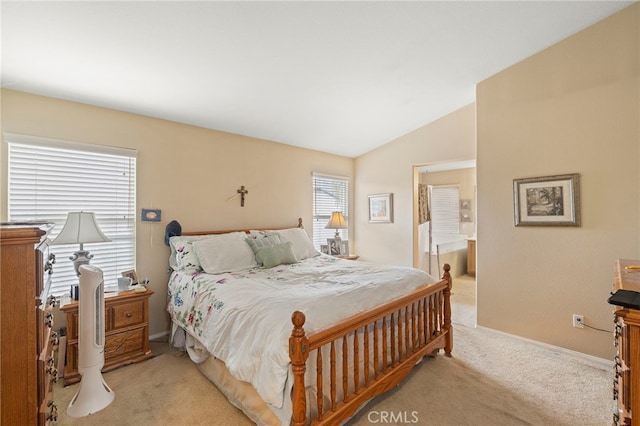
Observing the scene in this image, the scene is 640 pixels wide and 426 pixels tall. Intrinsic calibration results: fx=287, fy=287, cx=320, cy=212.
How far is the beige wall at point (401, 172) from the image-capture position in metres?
3.95

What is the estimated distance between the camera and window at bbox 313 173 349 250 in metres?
4.77

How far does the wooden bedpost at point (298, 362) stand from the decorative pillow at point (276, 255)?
1.65 m

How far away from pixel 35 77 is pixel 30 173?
78cm

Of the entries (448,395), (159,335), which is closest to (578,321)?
(448,395)

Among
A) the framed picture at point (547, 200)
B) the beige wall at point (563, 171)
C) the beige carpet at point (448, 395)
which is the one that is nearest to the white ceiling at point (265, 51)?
the beige wall at point (563, 171)

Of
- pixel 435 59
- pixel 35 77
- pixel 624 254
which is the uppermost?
pixel 435 59

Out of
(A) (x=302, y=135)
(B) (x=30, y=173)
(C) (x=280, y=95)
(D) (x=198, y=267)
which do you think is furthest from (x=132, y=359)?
(A) (x=302, y=135)

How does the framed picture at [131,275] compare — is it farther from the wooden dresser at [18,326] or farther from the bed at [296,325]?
the wooden dresser at [18,326]

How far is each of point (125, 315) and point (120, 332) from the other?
14 cm

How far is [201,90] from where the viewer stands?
2.71 metres

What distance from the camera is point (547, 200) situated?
285cm

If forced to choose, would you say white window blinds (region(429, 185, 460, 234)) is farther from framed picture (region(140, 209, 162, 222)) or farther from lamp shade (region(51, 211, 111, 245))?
lamp shade (region(51, 211, 111, 245))

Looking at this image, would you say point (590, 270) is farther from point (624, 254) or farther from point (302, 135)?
point (302, 135)

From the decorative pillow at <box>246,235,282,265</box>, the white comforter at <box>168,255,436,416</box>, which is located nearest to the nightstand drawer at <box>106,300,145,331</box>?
the white comforter at <box>168,255,436,416</box>
